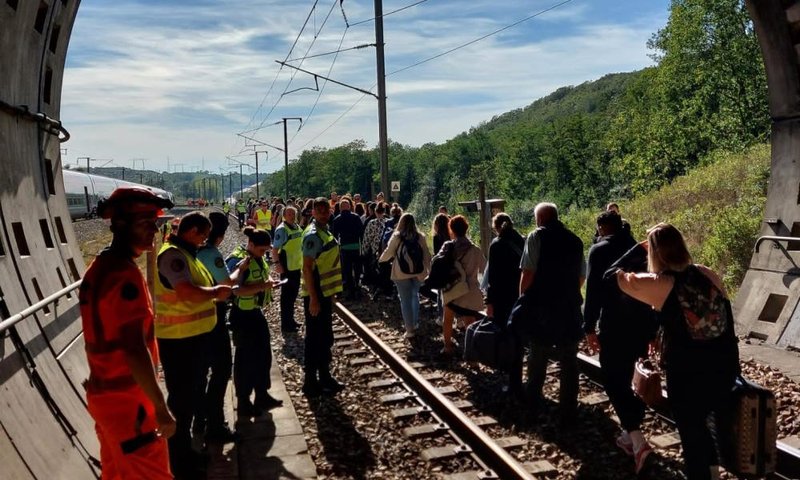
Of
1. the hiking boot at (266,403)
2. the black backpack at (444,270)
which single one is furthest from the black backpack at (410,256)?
the hiking boot at (266,403)

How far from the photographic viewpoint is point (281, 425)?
6363mm

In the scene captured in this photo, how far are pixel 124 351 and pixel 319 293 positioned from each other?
12.8 feet

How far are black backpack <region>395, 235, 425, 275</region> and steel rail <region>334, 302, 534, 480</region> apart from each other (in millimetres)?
1073

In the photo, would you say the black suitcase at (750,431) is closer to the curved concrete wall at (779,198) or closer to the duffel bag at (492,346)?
the duffel bag at (492,346)

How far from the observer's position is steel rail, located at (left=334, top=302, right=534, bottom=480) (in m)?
5.04


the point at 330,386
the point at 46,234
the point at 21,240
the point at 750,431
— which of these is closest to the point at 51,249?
the point at 46,234

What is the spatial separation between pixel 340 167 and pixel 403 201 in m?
27.5

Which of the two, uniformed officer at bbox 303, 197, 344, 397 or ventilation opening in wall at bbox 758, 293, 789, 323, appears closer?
uniformed officer at bbox 303, 197, 344, 397

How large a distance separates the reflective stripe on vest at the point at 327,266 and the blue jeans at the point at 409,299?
261 centimetres

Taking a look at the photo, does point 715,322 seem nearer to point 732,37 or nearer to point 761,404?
point 761,404

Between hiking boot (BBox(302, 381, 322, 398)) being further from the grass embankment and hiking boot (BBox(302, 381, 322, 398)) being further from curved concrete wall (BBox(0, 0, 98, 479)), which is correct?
the grass embankment

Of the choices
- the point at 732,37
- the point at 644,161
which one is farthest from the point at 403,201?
the point at 732,37

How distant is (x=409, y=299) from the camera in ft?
31.8

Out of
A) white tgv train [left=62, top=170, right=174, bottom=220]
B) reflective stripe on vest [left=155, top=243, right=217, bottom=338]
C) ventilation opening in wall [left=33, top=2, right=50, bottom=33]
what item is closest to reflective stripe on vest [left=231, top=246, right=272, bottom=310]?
reflective stripe on vest [left=155, top=243, right=217, bottom=338]
